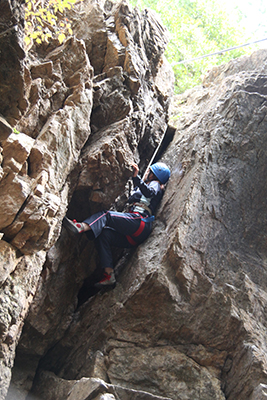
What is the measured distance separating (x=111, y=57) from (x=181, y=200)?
3.01m

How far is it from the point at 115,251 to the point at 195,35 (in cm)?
1026

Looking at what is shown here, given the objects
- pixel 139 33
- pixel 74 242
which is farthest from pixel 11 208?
pixel 139 33

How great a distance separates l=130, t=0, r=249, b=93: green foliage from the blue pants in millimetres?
7908

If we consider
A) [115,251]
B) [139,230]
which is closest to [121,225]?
[139,230]

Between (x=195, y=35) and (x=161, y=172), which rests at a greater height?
(x=195, y=35)

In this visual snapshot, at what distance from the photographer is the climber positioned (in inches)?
207

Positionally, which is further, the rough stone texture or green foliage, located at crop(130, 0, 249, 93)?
green foliage, located at crop(130, 0, 249, 93)

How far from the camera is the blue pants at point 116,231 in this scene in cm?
541

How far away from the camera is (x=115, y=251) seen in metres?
6.17

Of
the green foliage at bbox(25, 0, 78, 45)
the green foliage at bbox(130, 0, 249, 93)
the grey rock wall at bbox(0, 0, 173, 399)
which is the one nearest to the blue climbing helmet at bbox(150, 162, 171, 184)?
the grey rock wall at bbox(0, 0, 173, 399)

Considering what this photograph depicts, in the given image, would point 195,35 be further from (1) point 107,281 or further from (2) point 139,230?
(1) point 107,281

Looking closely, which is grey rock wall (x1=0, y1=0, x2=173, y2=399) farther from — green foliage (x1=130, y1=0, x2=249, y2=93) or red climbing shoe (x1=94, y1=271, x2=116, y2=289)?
green foliage (x1=130, y1=0, x2=249, y2=93)

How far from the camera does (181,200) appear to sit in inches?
224

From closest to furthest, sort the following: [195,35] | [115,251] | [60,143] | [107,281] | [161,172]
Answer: [60,143] → [107,281] → [115,251] → [161,172] → [195,35]
